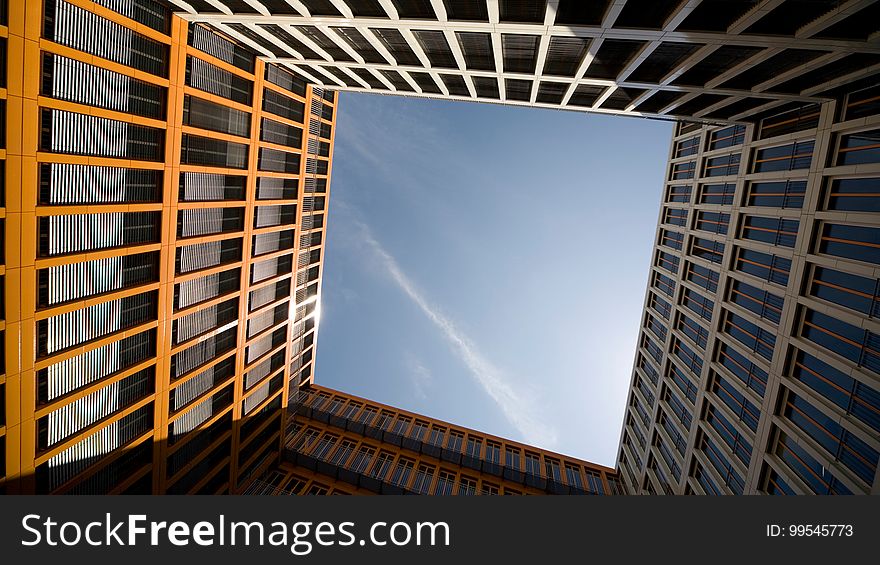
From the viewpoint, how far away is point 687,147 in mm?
35438

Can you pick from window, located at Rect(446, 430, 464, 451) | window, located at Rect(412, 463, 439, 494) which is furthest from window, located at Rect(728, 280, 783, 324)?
window, located at Rect(446, 430, 464, 451)

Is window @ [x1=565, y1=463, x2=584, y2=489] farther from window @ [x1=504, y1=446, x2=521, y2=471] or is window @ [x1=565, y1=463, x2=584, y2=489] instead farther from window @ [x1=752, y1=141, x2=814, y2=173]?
window @ [x1=752, y1=141, x2=814, y2=173]

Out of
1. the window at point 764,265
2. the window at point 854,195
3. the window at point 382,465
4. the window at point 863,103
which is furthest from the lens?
the window at point 382,465

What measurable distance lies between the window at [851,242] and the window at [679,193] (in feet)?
52.9

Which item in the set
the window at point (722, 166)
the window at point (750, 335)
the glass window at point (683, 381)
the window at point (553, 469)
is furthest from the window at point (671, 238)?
the window at point (553, 469)

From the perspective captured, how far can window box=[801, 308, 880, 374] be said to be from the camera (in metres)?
16.1

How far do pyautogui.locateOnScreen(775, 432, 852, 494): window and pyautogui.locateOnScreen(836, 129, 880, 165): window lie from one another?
15.5m

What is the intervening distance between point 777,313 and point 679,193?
63.4ft

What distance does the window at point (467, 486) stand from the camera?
136ft

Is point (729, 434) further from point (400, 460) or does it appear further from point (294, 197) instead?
point (294, 197)

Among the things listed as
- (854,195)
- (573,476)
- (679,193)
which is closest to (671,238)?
(679,193)

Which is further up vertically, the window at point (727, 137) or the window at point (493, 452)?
the window at point (727, 137)

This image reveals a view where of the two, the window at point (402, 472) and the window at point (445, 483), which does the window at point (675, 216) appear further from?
the window at point (402, 472)

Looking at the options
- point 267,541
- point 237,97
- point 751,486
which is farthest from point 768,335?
point 237,97
